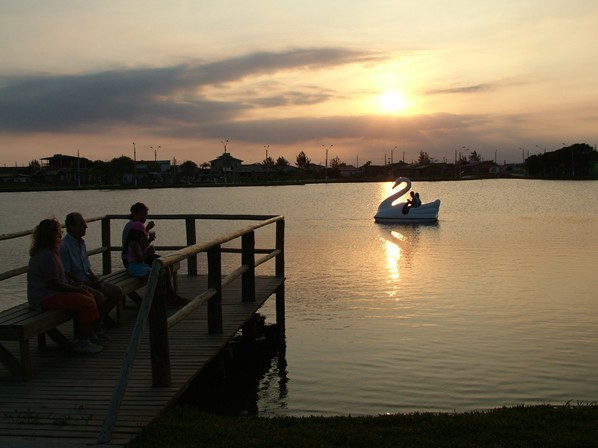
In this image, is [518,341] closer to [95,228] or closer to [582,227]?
[582,227]

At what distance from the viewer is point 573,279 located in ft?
58.6

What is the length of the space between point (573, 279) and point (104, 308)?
13264 millimetres

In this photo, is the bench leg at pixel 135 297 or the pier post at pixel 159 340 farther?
the bench leg at pixel 135 297

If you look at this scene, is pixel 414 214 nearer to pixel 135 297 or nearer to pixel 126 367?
pixel 135 297

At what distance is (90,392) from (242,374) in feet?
13.6

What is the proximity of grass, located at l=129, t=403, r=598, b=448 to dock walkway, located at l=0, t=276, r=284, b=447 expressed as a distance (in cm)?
20

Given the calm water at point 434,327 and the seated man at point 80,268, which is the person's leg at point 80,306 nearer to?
the seated man at point 80,268

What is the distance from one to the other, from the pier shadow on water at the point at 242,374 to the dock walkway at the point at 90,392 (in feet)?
2.56

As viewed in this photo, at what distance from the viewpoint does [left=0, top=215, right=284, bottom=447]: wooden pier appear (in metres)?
A: 5.32

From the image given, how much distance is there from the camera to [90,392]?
627 centimetres

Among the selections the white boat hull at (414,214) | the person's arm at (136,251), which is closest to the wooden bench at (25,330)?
the person's arm at (136,251)

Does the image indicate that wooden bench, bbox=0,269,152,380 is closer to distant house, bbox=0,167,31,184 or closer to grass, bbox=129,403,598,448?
grass, bbox=129,403,598,448

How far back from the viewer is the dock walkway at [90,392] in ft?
17.4

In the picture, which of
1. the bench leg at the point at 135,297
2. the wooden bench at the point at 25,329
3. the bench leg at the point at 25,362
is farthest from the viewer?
the bench leg at the point at 135,297
